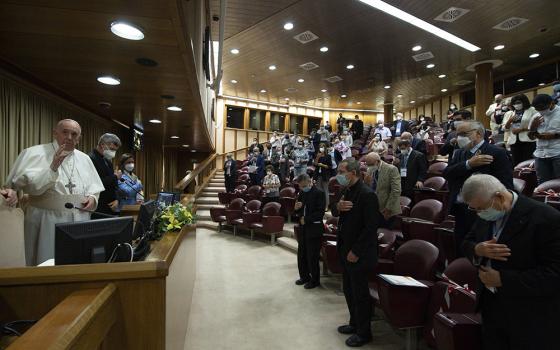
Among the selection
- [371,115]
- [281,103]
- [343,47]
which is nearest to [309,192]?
[343,47]

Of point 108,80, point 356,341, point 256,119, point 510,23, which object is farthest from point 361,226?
point 256,119

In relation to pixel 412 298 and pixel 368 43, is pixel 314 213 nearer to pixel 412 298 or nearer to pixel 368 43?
pixel 412 298

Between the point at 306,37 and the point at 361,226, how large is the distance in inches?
313

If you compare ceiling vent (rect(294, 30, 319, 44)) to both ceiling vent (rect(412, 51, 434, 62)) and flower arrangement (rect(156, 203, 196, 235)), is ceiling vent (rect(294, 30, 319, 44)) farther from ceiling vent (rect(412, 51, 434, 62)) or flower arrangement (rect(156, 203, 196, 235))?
flower arrangement (rect(156, 203, 196, 235))

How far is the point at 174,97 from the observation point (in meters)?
4.80

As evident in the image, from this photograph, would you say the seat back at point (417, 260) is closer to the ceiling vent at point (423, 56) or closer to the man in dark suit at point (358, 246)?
the man in dark suit at point (358, 246)

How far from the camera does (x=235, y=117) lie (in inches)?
709

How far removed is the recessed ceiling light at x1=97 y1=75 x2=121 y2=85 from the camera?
391cm

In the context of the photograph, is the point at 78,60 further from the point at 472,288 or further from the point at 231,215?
the point at 231,215

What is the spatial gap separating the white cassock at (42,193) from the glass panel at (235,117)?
15.3 metres

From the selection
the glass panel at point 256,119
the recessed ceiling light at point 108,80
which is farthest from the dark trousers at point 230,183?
the glass panel at point 256,119

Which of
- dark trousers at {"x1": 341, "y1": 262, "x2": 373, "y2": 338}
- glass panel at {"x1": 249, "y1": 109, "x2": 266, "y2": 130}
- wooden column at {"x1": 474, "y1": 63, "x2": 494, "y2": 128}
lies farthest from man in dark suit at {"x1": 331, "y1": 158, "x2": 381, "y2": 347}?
glass panel at {"x1": 249, "y1": 109, "x2": 266, "y2": 130}

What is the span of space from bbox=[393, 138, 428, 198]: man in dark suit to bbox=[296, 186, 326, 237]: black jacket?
5.07 feet

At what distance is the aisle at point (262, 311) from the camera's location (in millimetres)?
3061
